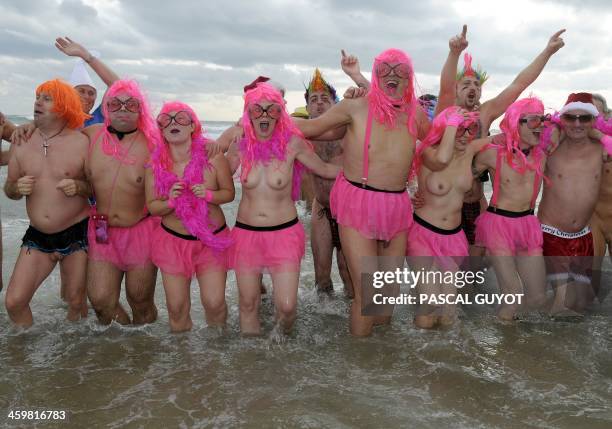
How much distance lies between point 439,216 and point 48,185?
3.02m

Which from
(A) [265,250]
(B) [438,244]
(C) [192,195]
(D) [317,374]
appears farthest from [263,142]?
(D) [317,374]

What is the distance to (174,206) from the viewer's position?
13.4 feet

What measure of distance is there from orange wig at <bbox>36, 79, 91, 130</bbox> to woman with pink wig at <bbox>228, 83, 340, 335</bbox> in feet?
4.19

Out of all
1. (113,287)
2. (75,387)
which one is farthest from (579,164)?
(75,387)

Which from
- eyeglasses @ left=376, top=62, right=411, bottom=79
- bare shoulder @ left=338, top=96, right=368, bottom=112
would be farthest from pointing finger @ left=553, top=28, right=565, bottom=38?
bare shoulder @ left=338, top=96, right=368, bottom=112

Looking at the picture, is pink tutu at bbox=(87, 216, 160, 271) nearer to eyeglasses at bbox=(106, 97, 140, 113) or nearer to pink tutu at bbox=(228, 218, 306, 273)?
pink tutu at bbox=(228, 218, 306, 273)

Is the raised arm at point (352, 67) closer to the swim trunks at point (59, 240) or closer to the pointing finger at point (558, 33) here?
the pointing finger at point (558, 33)

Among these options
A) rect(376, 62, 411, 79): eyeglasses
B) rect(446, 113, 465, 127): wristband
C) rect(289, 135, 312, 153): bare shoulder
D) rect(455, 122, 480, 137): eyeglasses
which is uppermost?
rect(376, 62, 411, 79): eyeglasses

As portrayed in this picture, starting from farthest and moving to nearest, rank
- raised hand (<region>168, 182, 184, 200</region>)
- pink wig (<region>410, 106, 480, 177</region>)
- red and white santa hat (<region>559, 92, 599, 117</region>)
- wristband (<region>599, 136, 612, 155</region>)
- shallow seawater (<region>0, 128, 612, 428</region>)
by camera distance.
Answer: wristband (<region>599, 136, 612, 155</region>) → red and white santa hat (<region>559, 92, 599, 117</region>) → pink wig (<region>410, 106, 480, 177</region>) → raised hand (<region>168, 182, 184, 200</region>) → shallow seawater (<region>0, 128, 612, 428</region>)

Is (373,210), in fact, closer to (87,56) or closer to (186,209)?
(186,209)

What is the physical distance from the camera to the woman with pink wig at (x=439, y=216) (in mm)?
4445

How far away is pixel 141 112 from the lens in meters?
4.30

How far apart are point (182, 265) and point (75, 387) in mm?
1087

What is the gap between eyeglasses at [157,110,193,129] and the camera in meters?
4.11
